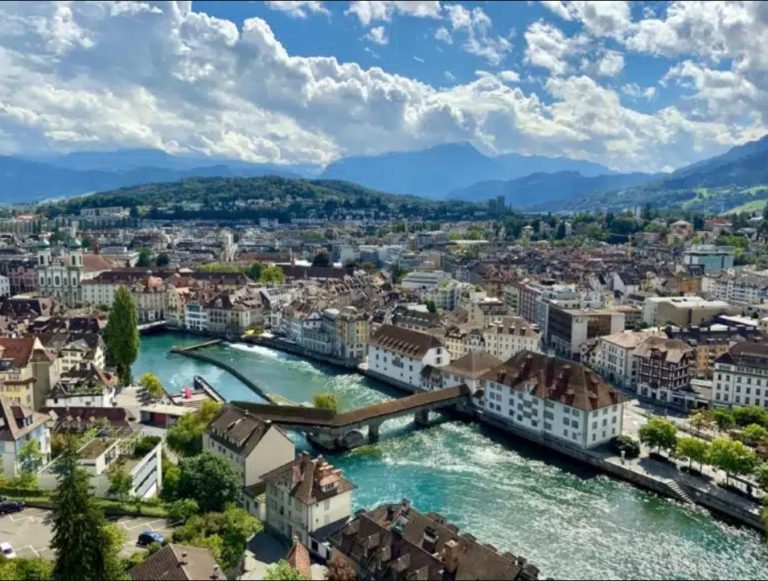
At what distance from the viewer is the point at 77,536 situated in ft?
55.9

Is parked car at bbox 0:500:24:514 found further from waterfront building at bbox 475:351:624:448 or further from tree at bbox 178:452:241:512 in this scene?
waterfront building at bbox 475:351:624:448

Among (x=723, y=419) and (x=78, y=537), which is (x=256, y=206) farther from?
(x=78, y=537)

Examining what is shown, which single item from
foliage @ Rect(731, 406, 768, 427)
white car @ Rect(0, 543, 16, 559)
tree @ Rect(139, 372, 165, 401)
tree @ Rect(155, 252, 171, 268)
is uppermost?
tree @ Rect(155, 252, 171, 268)

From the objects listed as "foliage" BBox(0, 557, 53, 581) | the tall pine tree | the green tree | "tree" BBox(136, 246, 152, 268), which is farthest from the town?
"tree" BBox(136, 246, 152, 268)

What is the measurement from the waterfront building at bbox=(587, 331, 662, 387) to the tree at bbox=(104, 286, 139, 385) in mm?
28692

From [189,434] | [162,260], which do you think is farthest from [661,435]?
[162,260]

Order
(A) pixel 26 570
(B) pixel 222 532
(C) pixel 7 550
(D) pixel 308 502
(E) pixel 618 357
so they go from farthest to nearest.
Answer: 1. (E) pixel 618 357
2. (D) pixel 308 502
3. (B) pixel 222 532
4. (C) pixel 7 550
5. (A) pixel 26 570

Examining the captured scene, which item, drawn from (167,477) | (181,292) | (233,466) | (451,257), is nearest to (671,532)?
(233,466)

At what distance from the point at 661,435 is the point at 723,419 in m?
4.43

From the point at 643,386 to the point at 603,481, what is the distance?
13165 mm

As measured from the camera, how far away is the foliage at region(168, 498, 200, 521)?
72.3 feet

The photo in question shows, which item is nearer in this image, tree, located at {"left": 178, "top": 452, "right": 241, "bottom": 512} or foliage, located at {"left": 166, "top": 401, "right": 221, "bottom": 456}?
tree, located at {"left": 178, "top": 452, "right": 241, "bottom": 512}

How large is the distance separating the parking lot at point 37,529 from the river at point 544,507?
783 centimetres

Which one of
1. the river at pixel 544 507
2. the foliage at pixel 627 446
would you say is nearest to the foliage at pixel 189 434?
the river at pixel 544 507
